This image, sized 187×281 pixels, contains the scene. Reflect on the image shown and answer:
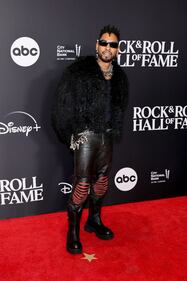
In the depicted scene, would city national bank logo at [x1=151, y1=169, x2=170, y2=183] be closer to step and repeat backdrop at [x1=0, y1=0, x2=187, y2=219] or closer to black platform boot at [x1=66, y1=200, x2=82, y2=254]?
step and repeat backdrop at [x1=0, y1=0, x2=187, y2=219]

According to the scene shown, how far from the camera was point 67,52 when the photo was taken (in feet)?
10.4

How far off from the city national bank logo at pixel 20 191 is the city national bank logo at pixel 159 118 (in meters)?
1.16

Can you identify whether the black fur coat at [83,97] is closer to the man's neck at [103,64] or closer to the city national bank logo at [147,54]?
the man's neck at [103,64]

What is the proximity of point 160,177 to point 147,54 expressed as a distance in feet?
4.37

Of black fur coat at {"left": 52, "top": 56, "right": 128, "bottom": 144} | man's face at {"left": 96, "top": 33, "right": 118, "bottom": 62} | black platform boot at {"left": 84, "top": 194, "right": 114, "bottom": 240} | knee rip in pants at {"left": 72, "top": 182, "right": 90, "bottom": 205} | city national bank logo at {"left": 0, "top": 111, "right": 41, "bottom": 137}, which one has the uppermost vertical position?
man's face at {"left": 96, "top": 33, "right": 118, "bottom": 62}

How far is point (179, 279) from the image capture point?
247 cm

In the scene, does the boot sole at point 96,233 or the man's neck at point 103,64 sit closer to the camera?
the man's neck at point 103,64

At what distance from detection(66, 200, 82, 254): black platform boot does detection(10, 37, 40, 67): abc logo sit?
1315 mm

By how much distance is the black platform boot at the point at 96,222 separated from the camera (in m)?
3.01

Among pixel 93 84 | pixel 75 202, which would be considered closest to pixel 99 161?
pixel 75 202

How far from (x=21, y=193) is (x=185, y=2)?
2.47m

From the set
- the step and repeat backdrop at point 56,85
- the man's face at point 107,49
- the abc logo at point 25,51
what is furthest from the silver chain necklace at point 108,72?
the abc logo at point 25,51

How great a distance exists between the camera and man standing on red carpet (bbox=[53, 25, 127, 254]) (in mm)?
2594

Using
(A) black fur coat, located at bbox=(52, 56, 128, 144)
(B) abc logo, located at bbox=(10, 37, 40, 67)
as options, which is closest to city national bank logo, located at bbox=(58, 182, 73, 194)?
(A) black fur coat, located at bbox=(52, 56, 128, 144)
